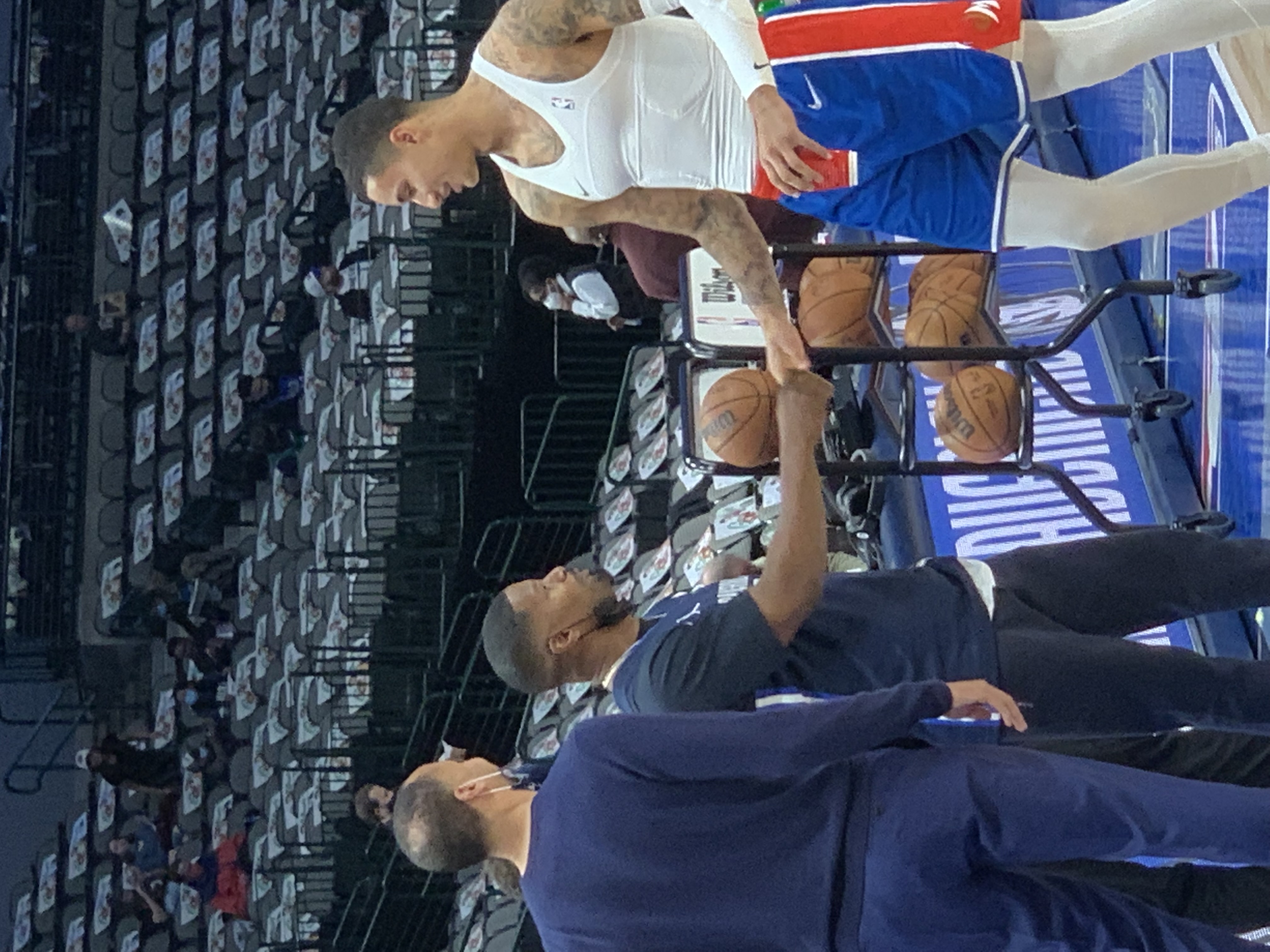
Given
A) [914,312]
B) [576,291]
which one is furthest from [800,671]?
[576,291]

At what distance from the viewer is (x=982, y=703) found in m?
2.83

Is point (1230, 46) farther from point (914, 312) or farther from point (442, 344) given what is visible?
point (442, 344)

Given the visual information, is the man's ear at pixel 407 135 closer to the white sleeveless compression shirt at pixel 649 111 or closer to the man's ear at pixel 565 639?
the white sleeveless compression shirt at pixel 649 111

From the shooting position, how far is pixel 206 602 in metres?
10.4

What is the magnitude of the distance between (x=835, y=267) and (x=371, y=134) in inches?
74.3

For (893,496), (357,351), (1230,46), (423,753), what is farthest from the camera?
(357,351)

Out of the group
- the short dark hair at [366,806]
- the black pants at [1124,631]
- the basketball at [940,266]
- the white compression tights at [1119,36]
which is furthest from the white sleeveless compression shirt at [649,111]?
the short dark hair at [366,806]

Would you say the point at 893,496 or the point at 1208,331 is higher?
the point at 1208,331

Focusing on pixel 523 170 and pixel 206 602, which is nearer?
pixel 523 170

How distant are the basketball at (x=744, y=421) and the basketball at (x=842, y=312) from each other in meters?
0.33

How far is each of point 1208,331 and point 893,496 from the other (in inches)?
46.0

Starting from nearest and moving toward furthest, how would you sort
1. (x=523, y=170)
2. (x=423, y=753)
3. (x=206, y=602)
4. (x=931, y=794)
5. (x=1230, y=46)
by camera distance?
(x=931, y=794), (x=523, y=170), (x=1230, y=46), (x=423, y=753), (x=206, y=602)

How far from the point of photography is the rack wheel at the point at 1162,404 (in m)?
4.44

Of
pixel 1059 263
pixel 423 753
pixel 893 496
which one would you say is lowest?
pixel 423 753
